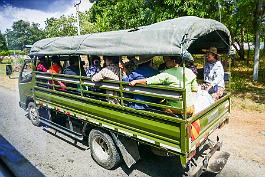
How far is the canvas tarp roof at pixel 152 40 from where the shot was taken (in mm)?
3555

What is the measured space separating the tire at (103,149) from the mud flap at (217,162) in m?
1.54

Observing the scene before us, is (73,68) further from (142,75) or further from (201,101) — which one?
(201,101)

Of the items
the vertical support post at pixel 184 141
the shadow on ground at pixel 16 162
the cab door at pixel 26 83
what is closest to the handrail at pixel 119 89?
the vertical support post at pixel 184 141

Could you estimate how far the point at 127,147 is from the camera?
14.7 feet

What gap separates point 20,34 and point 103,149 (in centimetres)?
293

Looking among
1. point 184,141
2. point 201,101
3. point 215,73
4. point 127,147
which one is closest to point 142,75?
point 201,101

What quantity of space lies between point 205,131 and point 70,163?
2631 millimetres

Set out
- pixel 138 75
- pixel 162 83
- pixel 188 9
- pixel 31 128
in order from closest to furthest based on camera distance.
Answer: pixel 162 83 → pixel 138 75 → pixel 31 128 → pixel 188 9

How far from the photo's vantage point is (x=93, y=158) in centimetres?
515

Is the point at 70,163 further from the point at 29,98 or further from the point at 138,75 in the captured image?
the point at 29,98

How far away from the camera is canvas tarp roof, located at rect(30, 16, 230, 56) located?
3555 millimetres

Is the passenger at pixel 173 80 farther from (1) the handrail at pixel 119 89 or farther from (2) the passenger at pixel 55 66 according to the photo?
(2) the passenger at pixel 55 66

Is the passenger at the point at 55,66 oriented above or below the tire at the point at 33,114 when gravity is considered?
above

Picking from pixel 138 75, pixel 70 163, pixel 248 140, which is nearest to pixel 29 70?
pixel 70 163
